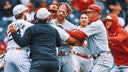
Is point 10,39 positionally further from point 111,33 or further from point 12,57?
point 111,33

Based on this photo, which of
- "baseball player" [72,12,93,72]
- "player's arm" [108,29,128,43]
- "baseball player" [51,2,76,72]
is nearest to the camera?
"baseball player" [51,2,76,72]

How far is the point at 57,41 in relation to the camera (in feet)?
33.3

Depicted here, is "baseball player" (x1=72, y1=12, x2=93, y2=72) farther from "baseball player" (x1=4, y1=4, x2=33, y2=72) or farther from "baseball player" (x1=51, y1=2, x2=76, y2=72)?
"baseball player" (x1=4, y1=4, x2=33, y2=72)

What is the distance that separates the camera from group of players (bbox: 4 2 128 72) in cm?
984

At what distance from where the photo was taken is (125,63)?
12.4m

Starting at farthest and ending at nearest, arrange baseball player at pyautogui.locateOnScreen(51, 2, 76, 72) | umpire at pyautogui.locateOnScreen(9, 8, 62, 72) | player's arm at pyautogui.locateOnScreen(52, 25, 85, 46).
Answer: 1. baseball player at pyautogui.locateOnScreen(51, 2, 76, 72)
2. player's arm at pyautogui.locateOnScreen(52, 25, 85, 46)
3. umpire at pyautogui.locateOnScreen(9, 8, 62, 72)

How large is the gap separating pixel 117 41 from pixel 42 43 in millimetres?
2577

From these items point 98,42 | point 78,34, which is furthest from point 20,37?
point 98,42

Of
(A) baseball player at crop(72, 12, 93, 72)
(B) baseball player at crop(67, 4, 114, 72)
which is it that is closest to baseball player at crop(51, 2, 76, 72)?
(B) baseball player at crop(67, 4, 114, 72)

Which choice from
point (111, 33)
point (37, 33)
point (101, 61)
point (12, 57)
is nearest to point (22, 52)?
point (12, 57)

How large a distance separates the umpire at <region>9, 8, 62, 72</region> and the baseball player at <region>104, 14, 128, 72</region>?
2387 millimetres

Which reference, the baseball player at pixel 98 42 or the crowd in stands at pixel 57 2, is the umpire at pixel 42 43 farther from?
the crowd in stands at pixel 57 2

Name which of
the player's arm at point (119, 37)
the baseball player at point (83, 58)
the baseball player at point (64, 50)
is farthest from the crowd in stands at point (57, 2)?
the baseball player at point (64, 50)

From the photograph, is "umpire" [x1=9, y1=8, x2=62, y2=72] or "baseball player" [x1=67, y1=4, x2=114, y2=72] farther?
"baseball player" [x1=67, y1=4, x2=114, y2=72]
